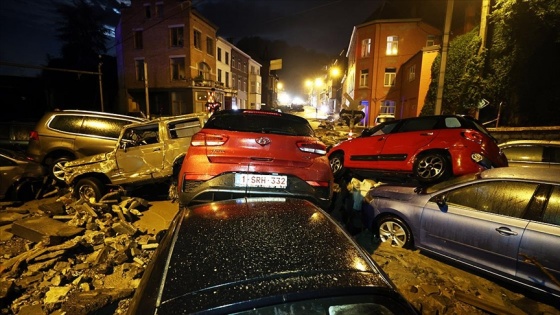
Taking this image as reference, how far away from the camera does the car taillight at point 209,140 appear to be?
3.77m

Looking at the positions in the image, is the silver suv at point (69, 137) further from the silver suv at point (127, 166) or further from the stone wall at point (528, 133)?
the stone wall at point (528, 133)

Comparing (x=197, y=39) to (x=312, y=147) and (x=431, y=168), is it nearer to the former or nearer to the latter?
(x=431, y=168)

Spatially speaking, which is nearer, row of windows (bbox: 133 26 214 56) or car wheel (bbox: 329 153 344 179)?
car wheel (bbox: 329 153 344 179)

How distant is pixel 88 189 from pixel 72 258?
9.21 feet

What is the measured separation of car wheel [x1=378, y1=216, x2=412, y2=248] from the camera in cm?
457

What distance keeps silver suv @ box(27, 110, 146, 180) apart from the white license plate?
21.1ft

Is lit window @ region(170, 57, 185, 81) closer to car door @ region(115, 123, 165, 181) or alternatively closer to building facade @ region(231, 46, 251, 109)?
building facade @ region(231, 46, 251, 109)

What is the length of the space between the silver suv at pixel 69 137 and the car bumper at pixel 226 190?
599cm

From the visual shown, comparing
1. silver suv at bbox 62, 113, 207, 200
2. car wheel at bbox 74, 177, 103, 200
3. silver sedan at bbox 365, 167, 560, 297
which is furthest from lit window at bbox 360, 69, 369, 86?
car wheel at bbox 74, 177, 103, 200

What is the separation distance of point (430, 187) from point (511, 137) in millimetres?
7806

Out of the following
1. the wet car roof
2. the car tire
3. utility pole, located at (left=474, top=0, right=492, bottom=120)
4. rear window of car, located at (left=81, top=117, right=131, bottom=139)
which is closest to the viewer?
the wet car roof

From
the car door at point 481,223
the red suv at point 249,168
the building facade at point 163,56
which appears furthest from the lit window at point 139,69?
the car door at point 481,223

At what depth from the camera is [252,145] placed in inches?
148

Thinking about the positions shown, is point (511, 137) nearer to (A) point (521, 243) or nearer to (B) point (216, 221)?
(A) point (521, 243)
